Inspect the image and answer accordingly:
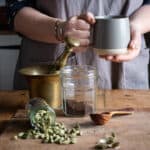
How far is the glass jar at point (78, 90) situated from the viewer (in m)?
1.21

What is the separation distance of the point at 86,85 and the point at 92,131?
0.55 feet

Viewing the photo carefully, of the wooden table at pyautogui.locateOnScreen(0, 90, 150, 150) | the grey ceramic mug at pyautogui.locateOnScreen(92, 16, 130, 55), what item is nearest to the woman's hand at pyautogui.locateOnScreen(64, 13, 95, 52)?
the grey ceramic mug at pyautogui.locateOnScreen(92, 16, 130, 55)

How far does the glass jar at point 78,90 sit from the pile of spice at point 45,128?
3.6 inches

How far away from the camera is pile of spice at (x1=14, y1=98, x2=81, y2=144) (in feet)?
3.42

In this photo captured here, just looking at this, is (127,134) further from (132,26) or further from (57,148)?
(132,26)

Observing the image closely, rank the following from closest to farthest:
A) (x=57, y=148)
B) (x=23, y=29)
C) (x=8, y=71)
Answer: (x=57, y=148)
(x=23, y=29)
(x=8, y=71)

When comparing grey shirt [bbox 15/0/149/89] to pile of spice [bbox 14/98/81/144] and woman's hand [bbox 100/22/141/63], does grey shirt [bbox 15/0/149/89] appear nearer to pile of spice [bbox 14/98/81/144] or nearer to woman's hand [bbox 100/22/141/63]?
woman's hand [bbox 100/22/141/63]

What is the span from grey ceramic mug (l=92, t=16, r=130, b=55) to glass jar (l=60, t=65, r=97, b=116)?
7 centimetres

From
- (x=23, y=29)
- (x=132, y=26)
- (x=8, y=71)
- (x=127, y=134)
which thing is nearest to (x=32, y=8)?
(x=23, y=29)

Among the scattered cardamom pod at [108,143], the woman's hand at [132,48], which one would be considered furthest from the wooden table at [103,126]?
the woman's hand at [132,48]

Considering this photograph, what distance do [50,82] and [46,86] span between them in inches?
0.5

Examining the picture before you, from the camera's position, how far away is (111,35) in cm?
118

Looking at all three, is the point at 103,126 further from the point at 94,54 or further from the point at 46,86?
the point at 94,54

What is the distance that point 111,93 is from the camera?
139cm
